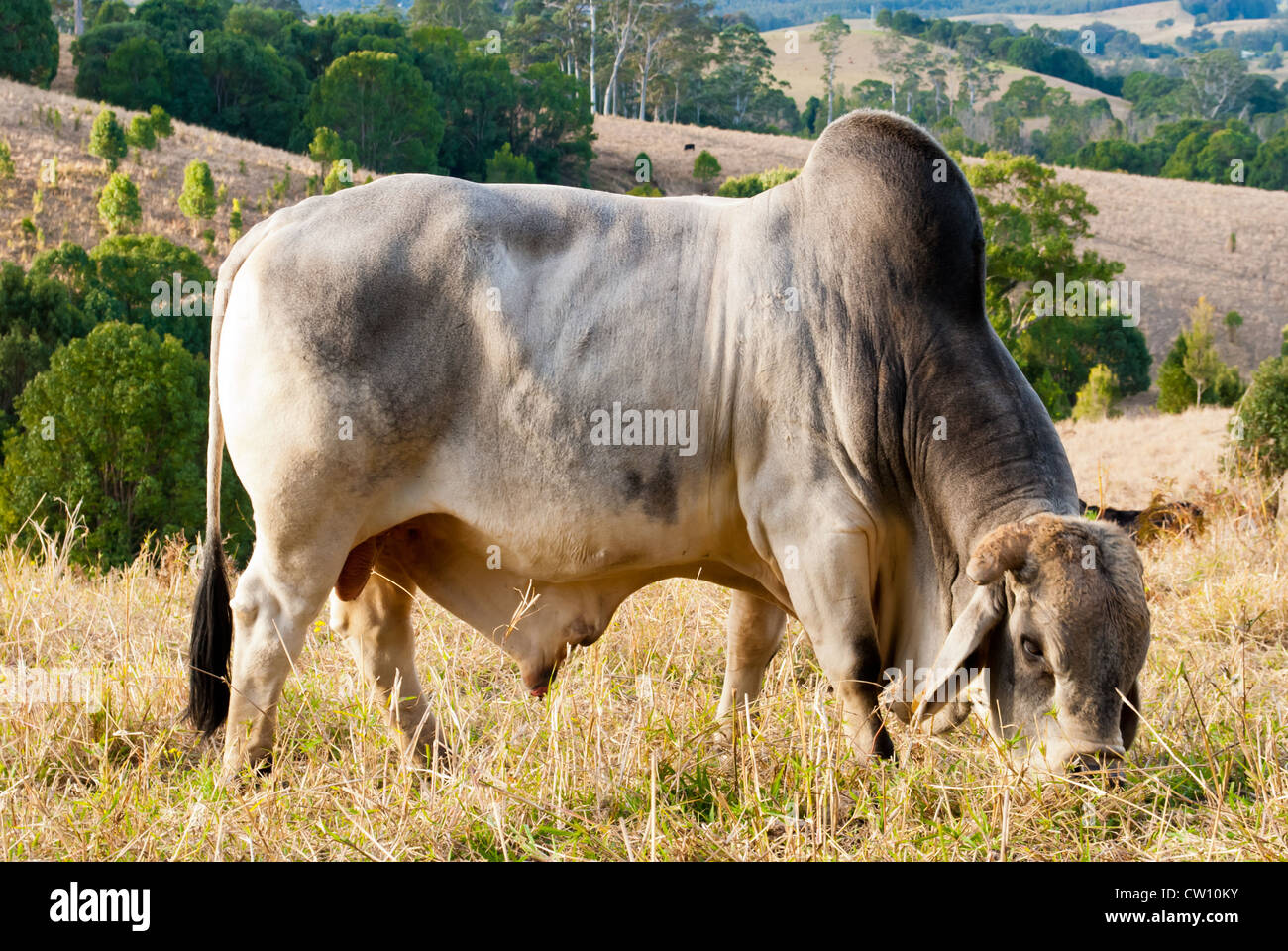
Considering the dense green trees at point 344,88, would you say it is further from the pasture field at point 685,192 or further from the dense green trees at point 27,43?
the pasture field at point 685,192

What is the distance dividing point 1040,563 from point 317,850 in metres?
2.04

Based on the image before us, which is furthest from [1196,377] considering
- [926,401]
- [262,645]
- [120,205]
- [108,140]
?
[262,645]

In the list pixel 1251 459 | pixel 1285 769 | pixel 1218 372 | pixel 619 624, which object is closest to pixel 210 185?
pixel 1218 372

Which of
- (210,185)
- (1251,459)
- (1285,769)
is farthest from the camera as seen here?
(210,185)

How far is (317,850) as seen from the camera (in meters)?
3.40

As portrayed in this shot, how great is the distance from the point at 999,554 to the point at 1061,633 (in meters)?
0.26

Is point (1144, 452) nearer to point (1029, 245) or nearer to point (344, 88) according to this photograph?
point (1029, 245)

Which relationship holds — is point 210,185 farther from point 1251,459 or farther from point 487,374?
point 487,374

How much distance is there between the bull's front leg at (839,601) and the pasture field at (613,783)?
132mm

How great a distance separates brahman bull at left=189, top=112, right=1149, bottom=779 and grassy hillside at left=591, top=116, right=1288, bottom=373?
1940 inches

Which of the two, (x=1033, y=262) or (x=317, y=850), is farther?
(x=1033, y=262)

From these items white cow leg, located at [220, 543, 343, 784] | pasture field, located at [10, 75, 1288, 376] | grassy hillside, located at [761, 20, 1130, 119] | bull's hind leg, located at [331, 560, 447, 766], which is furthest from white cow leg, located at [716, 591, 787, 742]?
grassy hillside, located at [761, 20, 1130, 119]

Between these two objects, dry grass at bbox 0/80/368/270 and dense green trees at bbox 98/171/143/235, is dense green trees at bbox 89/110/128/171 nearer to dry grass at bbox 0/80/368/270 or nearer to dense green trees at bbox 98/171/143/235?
dry grass at bbox 0/80/368/270

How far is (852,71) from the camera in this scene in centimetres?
12688
